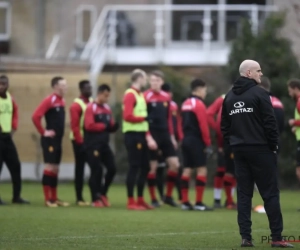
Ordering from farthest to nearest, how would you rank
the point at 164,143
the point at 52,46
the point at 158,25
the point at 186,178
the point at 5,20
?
the point at 5,20
the point at 52,46
the point at 158,25
the point at 164,143
the point at 186,178

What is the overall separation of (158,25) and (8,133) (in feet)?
40.5

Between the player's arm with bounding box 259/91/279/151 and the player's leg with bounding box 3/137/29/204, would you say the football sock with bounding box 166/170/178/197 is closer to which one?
the player's leg with bounding box 3/137/29/204

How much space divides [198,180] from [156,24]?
520 inches

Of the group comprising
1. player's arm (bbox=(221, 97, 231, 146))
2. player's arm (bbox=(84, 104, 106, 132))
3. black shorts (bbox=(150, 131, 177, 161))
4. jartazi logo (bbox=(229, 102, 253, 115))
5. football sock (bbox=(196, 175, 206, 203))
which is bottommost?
football sock (bbox=(196, 175, 206, 203))

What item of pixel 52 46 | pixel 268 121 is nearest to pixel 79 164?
pixel 268 121

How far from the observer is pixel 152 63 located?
3011cm

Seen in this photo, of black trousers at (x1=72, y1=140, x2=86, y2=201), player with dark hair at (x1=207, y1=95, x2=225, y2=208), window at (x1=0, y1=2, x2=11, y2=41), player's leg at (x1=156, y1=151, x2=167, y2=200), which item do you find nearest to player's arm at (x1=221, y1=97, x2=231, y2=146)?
player with dark hair at (x1=207, y1=95, x2=225, y2=208)

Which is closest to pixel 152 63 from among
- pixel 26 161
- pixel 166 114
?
pixel 26 161

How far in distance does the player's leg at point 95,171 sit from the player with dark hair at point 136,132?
85cm

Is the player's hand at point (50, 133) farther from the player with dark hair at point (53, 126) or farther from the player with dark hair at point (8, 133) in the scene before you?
the player with dark hair at point (8, 133)

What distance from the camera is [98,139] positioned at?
60.8 feet

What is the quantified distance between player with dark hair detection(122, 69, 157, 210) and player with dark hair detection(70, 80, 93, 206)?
1.29m

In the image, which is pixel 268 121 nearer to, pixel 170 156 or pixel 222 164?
pixel 170 156

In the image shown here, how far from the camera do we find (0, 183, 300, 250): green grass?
12203 mm
